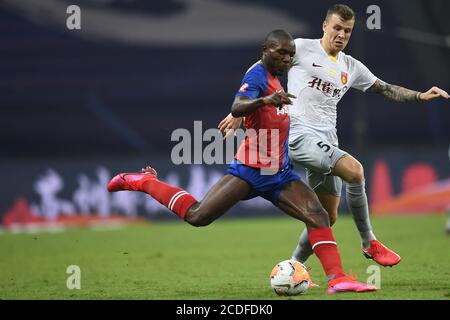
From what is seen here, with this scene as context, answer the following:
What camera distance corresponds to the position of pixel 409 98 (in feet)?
23.5

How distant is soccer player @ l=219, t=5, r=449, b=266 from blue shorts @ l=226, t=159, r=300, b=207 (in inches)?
18.3

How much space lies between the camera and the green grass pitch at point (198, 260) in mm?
6582

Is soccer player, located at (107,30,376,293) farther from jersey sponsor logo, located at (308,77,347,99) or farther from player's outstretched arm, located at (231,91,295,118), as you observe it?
jersey sponsor logo, located at (308,77,347,99)

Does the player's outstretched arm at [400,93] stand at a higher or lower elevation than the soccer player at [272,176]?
higher

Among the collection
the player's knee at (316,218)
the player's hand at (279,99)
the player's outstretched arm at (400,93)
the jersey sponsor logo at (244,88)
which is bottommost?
Result: the player's knee at (316,218)

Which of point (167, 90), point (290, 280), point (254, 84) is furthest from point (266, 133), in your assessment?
point (167, 90)

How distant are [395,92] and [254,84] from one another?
1.68m

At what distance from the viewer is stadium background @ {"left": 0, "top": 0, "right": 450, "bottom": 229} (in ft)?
50.9

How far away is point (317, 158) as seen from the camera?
22.0 feet
